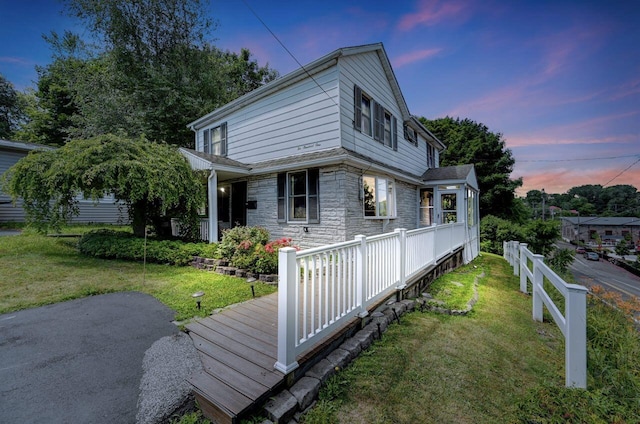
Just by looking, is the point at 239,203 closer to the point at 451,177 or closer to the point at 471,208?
the point at 451,177

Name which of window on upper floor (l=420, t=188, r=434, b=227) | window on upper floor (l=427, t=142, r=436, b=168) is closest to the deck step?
window on upper floor (l=420, t=188, r=434, b=227)

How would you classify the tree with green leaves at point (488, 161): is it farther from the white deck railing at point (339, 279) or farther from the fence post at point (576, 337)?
the fence post at point (576, 337)

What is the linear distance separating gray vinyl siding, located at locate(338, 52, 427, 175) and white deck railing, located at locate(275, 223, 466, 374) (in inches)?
131

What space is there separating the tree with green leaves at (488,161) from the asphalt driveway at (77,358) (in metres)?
23.7

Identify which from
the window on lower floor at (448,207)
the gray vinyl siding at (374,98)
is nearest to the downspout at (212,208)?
the gray vinyl siding at (374,98)

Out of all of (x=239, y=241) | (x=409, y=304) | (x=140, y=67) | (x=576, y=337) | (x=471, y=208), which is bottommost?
(x=409, y=304)

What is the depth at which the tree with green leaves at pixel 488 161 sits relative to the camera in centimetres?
2009

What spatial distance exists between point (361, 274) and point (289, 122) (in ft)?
19.3

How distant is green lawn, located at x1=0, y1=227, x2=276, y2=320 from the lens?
410 cm

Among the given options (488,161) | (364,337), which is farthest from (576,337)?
(488,161)

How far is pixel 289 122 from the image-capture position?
25.0 feet

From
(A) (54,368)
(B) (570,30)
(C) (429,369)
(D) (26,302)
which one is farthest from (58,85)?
(B) (570,30)

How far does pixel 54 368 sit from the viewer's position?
241 cm

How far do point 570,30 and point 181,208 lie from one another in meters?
13.8
